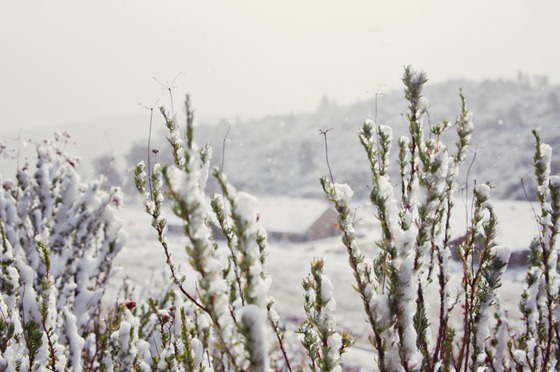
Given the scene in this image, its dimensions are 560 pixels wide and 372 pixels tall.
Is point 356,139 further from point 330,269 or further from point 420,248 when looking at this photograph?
point 420,248

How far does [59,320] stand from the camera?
361 centimetres

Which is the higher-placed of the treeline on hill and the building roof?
the treeline on hill

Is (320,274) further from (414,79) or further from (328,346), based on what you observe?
(414,79)

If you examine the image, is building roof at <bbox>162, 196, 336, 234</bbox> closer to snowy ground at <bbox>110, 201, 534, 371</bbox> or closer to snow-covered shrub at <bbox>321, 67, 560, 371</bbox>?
snowy ground at <bbox>110, 201, 534, 371</bbox>

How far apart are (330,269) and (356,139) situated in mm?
57920

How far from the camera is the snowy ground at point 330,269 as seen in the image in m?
14.0

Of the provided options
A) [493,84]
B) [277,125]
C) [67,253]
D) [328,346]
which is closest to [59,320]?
[67,253]

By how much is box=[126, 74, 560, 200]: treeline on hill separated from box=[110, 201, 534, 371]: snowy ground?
1894 centimetres

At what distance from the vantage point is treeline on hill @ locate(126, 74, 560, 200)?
52625 mm

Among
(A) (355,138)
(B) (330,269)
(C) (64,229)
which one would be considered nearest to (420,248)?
(C) (64,229)

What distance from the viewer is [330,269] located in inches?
889

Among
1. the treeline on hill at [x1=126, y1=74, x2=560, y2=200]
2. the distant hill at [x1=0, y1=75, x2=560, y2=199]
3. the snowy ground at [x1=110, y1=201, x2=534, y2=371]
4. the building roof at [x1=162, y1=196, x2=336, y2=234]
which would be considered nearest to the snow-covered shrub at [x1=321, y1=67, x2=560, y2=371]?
the snowy ground at [x1=110, y1=201, x2=534, y2=371]

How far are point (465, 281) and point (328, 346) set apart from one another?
3.20 ft

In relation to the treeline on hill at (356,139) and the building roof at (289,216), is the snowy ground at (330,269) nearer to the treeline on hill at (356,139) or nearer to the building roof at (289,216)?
the building roof at (289,216)
